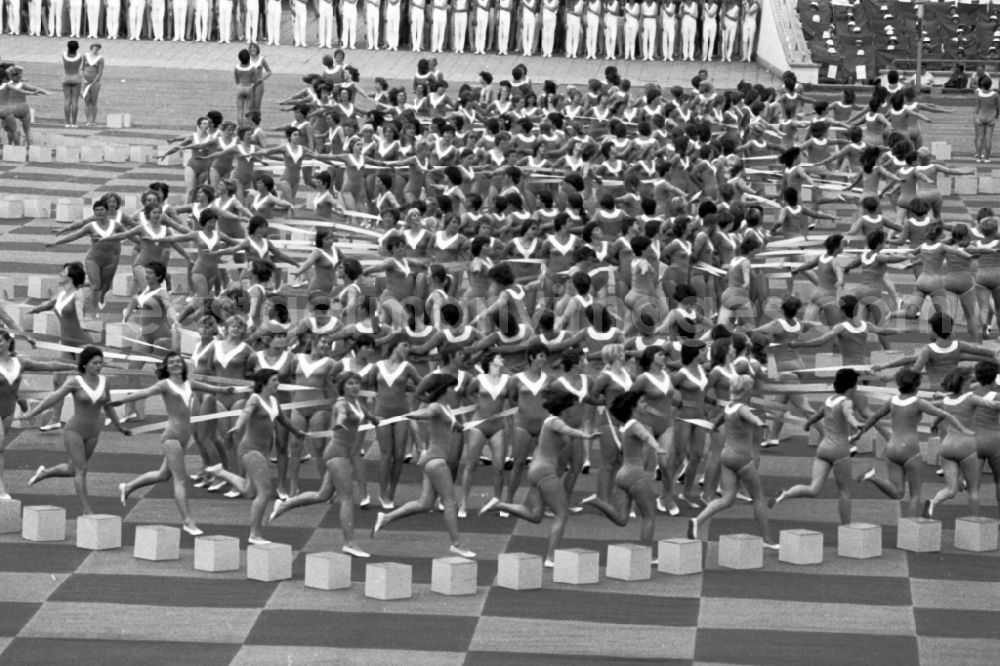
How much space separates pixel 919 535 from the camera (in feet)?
58.5

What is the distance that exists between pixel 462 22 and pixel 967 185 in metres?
14.4

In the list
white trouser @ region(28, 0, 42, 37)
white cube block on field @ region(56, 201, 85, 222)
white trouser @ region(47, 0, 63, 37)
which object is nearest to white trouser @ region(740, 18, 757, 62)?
white trouser @ region(47, 0, 63, 37)

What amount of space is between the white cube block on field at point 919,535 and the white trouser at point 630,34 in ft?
94.3

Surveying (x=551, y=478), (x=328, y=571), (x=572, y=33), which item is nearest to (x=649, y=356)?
(x=551, y=478)

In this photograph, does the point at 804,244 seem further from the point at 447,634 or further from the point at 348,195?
the point at 447,634

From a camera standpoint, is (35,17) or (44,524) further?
(35,17)

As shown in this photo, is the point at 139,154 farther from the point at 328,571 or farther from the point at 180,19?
the point at 328,571

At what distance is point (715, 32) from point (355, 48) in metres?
7.35

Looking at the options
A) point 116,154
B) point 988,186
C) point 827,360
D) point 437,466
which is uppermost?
Result: point 988,186

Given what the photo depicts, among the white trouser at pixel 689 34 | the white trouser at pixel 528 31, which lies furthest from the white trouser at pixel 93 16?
the white trouser at pixel 689 34

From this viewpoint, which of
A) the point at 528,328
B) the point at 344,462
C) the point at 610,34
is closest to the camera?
the point at 344,462

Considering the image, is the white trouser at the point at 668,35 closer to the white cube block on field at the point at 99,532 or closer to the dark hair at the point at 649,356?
the dark hair at the point at 649,356

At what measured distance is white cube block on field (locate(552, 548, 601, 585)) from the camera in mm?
16781

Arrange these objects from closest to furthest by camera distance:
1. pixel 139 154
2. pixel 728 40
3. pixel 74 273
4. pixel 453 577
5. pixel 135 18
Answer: pixel 453 577, pixel 74 273, pixel 139 154, pixel 728 40, pixel 135 18
